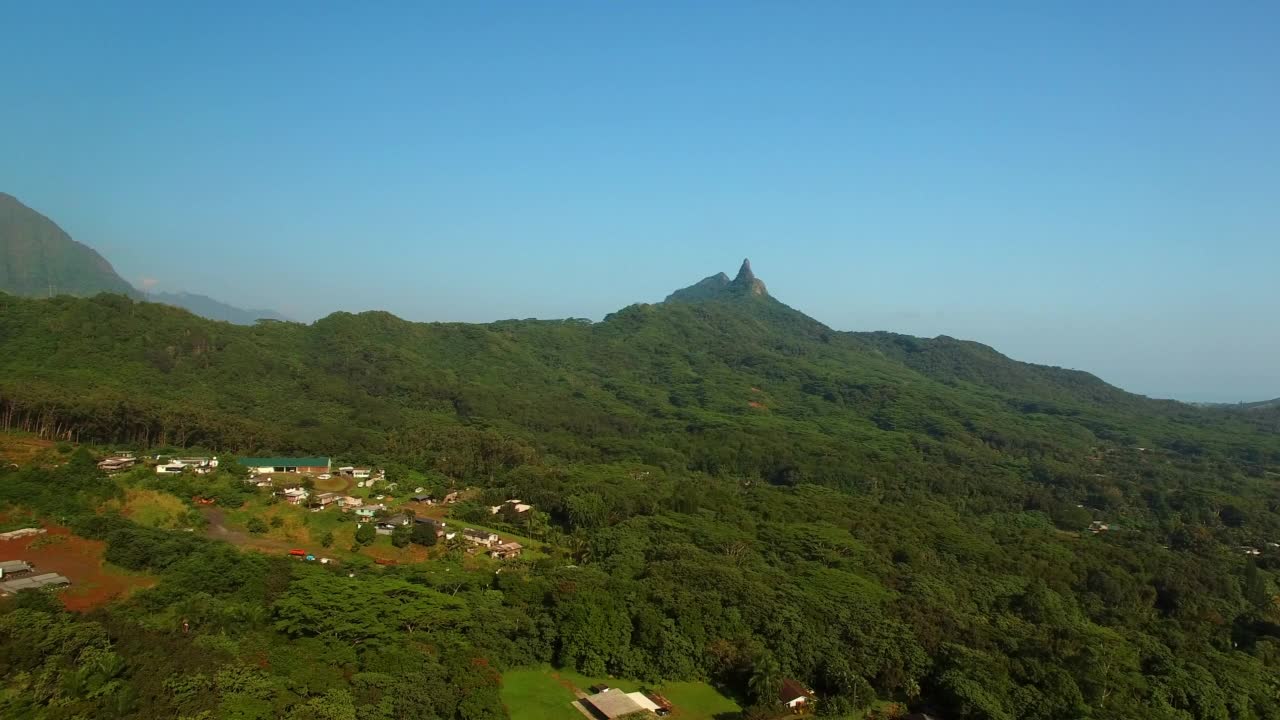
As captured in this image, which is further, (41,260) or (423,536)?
(41,260)

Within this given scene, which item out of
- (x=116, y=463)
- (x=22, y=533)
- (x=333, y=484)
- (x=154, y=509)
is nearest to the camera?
(x=22, y=533)

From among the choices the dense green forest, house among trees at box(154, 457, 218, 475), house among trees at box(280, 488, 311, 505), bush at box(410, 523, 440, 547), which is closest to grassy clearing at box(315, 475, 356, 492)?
house among trees at box(280, 488, 311, 505)

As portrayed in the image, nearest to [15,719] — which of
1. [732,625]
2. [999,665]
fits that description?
[732,625]

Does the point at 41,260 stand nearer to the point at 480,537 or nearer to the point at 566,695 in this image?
the point at 480,537

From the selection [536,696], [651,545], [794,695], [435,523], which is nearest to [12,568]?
[435,523]

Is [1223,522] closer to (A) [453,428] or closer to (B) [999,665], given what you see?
(B) [999,665]

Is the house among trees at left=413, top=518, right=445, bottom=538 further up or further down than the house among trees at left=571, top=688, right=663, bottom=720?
further up

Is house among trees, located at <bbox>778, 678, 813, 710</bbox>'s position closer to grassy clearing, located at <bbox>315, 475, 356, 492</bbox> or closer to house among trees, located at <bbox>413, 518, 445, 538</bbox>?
house among trees, located at <bbox>413, 518, 445, 538</bbox>
